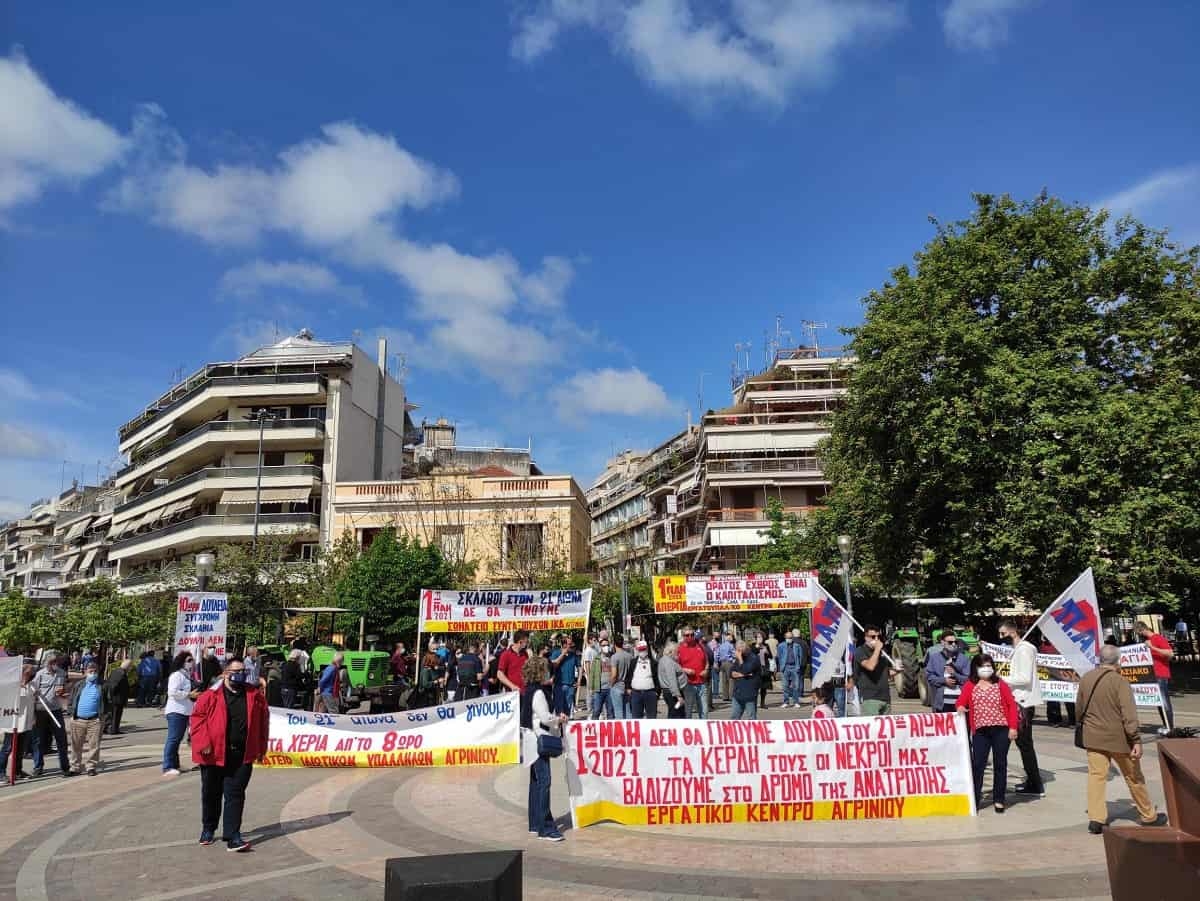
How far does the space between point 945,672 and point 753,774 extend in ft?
18.3

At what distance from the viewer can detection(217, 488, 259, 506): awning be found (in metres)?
45.3

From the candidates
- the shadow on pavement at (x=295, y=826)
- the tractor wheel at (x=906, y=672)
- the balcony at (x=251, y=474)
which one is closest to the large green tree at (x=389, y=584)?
the balcony at (x=251, y=474)

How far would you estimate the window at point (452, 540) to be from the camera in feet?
137

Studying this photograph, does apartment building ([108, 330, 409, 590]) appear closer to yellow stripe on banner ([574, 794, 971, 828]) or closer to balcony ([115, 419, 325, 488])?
balcony ([115, 419, 325, 488])

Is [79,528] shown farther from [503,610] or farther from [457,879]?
[457,879]

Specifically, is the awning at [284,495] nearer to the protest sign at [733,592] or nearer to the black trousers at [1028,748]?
the protest sign at [733,592]

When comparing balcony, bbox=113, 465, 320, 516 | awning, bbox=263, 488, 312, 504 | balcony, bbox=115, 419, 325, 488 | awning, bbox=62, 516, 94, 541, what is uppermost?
balcony, bbox=115, 419, 325, 488

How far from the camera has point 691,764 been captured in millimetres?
8578

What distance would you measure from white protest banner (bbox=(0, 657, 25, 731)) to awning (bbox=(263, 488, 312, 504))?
33.2 meters

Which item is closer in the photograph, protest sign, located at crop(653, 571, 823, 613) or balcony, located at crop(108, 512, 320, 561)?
protest sign, located at crop(653, 571, 823, 613)

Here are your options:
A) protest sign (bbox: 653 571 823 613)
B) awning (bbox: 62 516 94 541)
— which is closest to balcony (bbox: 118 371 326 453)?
awning (bbox: 62 516 94 541)

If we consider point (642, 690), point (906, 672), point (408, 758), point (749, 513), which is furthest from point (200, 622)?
point (749, 513)

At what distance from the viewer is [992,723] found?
8602 mm

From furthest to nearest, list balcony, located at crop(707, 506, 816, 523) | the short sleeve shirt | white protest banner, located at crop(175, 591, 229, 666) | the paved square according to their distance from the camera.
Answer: balcony, located at crop(707, 506, 816, 523) < white protest banner, located at crop(175, 591, 229, 666) < the short sleeve shirt < the paved square
